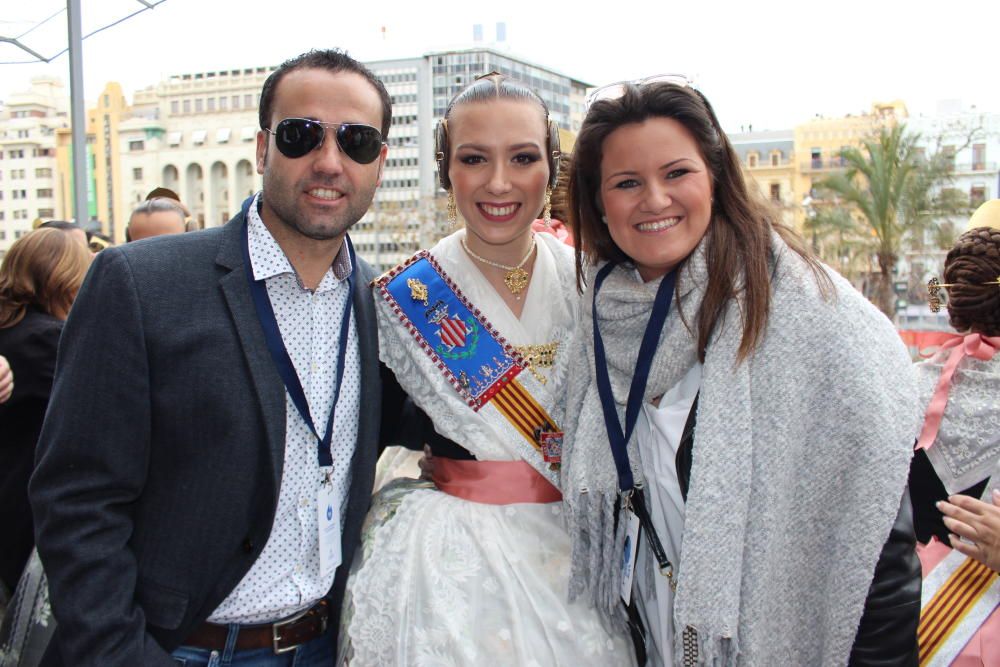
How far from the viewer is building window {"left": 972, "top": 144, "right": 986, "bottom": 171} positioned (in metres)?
46.9

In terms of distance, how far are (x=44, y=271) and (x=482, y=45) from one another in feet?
246

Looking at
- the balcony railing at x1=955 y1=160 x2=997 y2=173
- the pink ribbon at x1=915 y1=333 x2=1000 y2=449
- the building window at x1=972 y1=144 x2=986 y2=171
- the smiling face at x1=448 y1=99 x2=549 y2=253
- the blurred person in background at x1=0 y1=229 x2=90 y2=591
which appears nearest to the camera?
the pink ribbon at x1=915 y1=333 x2=1000 y2=449

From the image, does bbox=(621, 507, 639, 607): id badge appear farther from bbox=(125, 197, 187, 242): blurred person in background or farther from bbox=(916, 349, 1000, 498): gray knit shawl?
bbox=(125, 197, 187, 242): blurred person in background

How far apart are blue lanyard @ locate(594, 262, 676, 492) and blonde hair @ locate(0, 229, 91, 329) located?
97.3 inches

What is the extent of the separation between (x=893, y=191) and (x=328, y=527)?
71.5 ft

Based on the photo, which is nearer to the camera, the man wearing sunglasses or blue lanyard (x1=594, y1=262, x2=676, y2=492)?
the man wearing sunglasses

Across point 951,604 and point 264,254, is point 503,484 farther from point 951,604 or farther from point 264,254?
point 951,604

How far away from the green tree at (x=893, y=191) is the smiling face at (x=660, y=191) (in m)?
20.5

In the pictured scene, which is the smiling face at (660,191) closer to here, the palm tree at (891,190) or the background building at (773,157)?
the palm tree at (891,190)

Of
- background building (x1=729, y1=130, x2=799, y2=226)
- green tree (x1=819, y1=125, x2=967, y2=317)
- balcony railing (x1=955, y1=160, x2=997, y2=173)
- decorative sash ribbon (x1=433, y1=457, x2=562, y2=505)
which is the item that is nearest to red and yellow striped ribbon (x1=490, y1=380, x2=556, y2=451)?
decorative sash ribbon (x1=433, y1=457, x2=562, y2=505)

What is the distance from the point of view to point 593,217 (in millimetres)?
2312

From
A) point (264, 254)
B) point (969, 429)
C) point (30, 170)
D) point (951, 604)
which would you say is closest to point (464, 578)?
point (264, 254)

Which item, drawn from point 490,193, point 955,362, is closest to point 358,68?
point 490,193

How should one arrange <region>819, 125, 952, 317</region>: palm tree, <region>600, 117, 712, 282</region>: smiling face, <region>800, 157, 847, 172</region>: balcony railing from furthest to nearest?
<region>800, 157, 847, 172</region>: balcony railing, <region>819, 125, 952, 317</region>: palm tree, <region>600, 117, 712, 282</region>: smiling face
